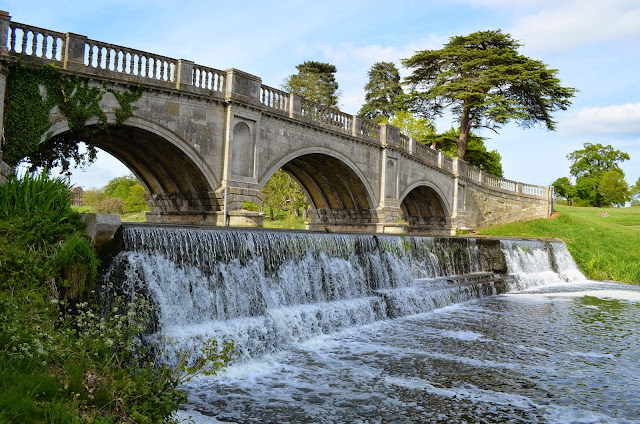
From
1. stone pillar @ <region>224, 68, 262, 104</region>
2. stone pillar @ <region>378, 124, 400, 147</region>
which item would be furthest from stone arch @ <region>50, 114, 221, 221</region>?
stone pillar @ <region>378, 124, 400, 147</region>

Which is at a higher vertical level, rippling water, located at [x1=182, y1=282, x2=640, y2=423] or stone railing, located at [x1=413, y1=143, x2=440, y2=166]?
stone railing, located at [x1=413, y1=143, x2=440, y2=166]

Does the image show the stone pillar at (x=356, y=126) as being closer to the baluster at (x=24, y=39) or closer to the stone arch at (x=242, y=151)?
the stone arch at (x=242, y=151)

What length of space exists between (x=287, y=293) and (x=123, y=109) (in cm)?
805

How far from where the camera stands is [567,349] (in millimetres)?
9891

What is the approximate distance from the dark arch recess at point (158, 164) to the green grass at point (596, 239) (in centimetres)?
2021

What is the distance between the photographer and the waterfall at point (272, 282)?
8641mm

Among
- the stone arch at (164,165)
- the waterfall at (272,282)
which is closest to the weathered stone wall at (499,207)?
the waterfall at (272,282)

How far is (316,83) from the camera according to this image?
5566cm

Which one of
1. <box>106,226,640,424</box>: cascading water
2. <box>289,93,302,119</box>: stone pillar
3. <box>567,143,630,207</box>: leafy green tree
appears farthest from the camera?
<box>567,143,630,207</box>: leafy green tree

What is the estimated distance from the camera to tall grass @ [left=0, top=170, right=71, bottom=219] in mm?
8094

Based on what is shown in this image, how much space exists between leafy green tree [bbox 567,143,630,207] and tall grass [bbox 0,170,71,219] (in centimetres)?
6947

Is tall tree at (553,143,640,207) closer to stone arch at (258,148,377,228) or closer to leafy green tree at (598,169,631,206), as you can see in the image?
leafy green tree at (598,169,631,206)

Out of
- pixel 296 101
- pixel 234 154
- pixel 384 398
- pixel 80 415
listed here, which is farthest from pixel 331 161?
pixel 80 415

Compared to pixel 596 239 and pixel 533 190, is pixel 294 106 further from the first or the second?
pixel 533 190
